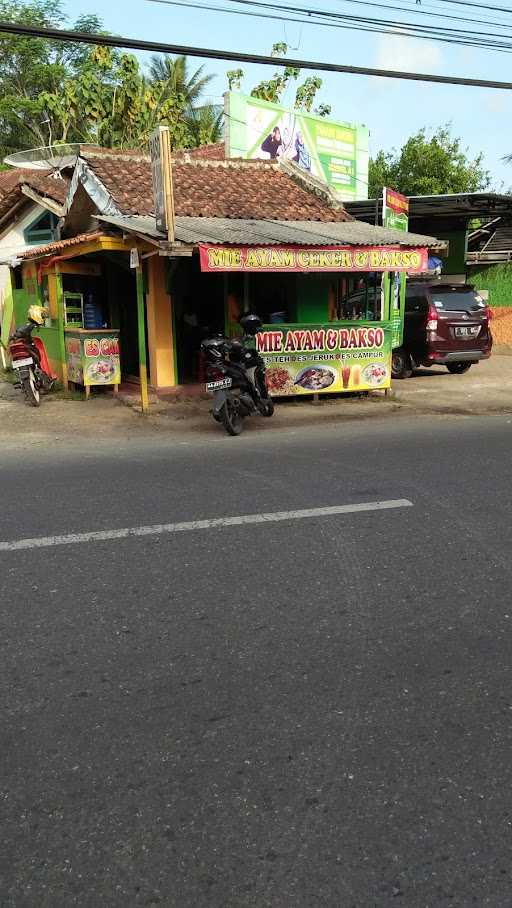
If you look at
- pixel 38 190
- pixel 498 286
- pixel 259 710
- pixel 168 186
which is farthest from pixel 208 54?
pixel 498 286

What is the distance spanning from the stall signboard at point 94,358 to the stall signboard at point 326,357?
2738 millimetres

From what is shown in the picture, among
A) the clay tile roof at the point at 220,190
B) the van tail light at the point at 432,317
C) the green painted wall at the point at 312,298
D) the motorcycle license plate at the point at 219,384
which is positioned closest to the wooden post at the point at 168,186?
the clay tile roof at the point at 220,190

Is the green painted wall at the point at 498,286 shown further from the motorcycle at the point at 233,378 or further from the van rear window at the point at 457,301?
Answer: the motorcycle at the point at 233,378

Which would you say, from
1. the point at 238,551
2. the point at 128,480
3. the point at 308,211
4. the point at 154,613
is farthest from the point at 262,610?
the point at 308,211

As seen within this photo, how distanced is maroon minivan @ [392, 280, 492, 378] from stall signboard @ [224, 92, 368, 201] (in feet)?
15.0

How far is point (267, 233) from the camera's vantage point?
11328mm

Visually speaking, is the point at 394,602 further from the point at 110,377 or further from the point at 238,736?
the point at 110,377

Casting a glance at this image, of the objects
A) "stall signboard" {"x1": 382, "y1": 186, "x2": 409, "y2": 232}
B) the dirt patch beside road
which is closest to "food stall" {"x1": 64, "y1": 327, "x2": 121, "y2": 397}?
the dirt patch beside road

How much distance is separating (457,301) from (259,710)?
44.0 feet

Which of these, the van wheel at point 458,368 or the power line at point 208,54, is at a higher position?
the power line at point 208,54

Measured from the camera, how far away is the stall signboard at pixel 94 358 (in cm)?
1220

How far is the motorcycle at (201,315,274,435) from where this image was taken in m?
9.01

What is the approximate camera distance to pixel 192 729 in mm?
2771

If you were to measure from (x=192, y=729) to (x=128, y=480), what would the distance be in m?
4.01
